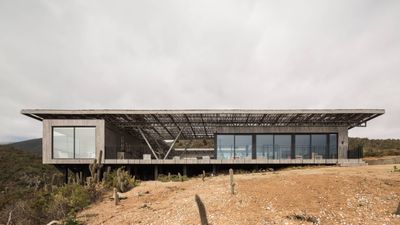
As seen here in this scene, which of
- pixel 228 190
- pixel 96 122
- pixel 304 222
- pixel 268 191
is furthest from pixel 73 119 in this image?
pixel 304 222

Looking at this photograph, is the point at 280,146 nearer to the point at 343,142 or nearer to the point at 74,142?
the point at 343,142

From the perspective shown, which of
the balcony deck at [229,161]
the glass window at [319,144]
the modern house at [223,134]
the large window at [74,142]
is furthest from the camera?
the glass window at [319,144]

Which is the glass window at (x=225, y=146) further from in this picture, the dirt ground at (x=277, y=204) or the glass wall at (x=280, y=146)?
the dirt ground at (x=277, y=204)

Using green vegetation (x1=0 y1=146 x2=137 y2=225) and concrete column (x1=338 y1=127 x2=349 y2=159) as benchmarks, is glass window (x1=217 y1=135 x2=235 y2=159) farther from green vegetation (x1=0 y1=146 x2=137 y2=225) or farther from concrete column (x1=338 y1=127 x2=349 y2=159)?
green vegetation (x1=0 y1=146 x2=137 y2=225)

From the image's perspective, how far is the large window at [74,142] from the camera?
1018 inches

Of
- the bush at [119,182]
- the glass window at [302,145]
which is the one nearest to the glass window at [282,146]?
the glass window at [302,145]

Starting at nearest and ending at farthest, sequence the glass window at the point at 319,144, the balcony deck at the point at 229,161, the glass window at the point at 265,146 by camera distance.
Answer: the balcony deck at the point at 229,161 → the glass window at the point at 319,144 → the glass window at the point at 265,146

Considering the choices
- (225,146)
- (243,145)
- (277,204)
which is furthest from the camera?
(225,146)

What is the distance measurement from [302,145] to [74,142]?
22.0 m

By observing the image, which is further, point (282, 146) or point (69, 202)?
point (282, 146)

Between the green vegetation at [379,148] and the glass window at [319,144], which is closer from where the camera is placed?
the glass window at [319,144]

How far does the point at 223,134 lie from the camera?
29.9 m

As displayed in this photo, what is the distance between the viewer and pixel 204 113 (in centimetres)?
2495

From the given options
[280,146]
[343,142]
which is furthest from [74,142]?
[343,142]
